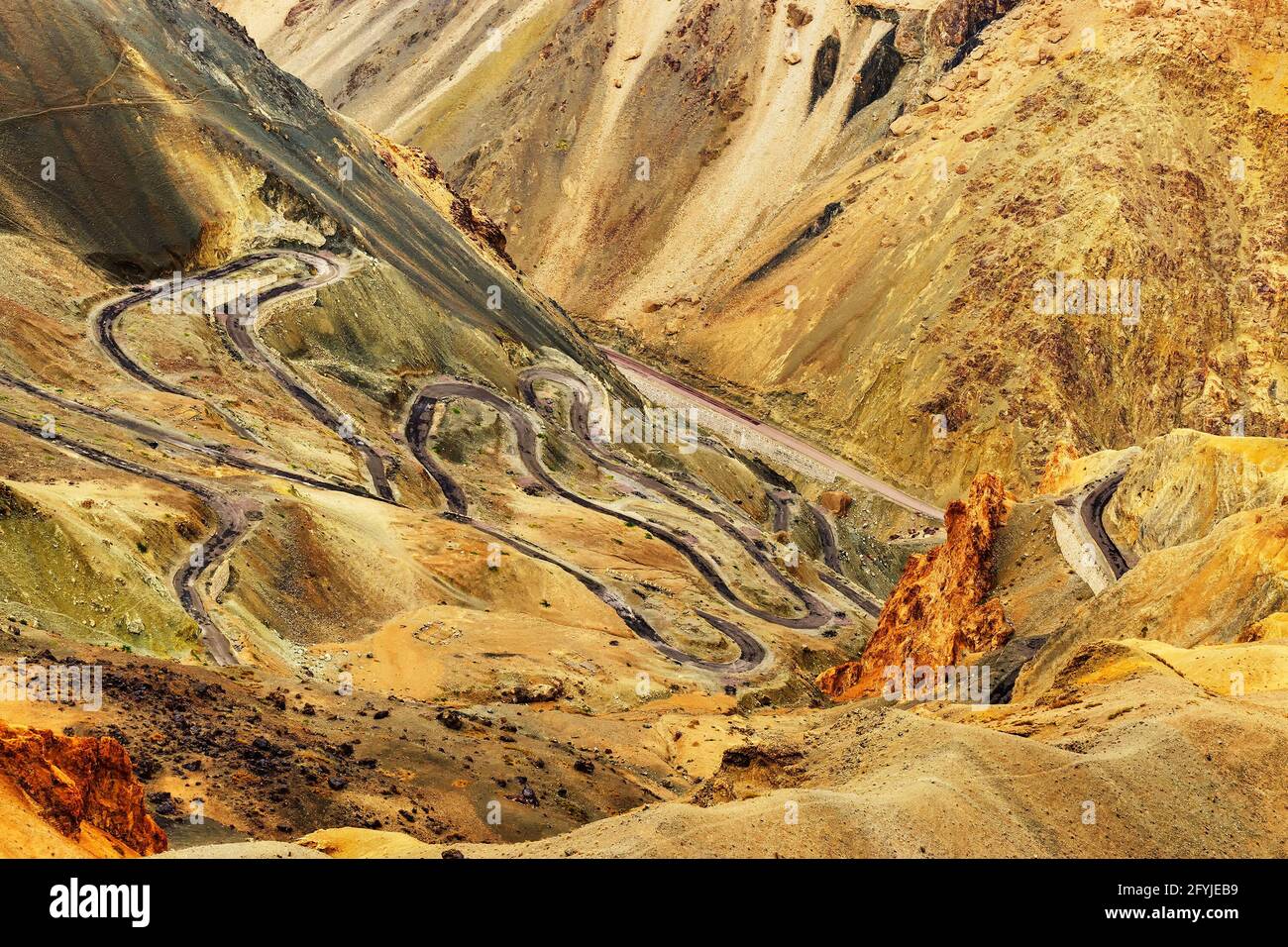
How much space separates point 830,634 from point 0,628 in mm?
51990

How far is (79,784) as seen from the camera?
21078 mm

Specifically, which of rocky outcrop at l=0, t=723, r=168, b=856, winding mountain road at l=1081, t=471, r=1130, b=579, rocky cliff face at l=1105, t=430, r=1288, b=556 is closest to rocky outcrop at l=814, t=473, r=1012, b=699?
winding mountain road at l=1081, t=471, r=1130, b=579

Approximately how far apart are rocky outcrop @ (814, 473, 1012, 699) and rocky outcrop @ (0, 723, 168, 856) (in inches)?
1505

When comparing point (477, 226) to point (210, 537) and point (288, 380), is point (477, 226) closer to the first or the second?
point (288, 380)

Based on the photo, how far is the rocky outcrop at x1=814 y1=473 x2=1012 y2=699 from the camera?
182 feet

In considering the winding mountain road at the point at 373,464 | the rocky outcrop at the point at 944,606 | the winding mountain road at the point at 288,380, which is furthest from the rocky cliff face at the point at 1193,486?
the winding mountain road at the point at 288,380

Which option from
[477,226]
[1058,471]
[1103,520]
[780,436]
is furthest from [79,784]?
[477,226]

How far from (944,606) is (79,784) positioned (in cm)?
4417

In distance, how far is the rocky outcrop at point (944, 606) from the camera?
182ft

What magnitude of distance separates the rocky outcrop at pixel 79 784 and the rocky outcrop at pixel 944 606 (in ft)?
125

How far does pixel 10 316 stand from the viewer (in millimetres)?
69875

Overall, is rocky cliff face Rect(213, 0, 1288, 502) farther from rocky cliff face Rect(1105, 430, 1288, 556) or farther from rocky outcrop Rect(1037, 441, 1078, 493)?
rocky cliff face Rect(1105, 430, 1288, 556)

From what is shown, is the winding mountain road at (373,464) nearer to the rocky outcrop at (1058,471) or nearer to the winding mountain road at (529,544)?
the winding mountain road at (529,544)
